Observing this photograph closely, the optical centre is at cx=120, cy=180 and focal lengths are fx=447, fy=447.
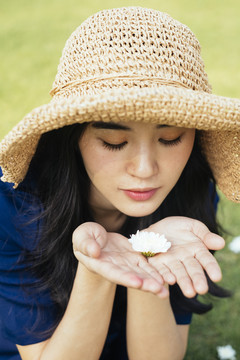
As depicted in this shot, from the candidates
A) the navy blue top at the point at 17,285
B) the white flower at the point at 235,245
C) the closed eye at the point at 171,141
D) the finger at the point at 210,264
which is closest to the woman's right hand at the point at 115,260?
the finger at the point at 210,264

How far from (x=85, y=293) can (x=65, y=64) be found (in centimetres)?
90

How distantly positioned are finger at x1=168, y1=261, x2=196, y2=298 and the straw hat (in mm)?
471

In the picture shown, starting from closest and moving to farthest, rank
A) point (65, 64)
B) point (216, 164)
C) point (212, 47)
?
point (65, 64), point (216, 164), point (212, 47)

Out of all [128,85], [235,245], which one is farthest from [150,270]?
[235,245]

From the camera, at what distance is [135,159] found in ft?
5.27

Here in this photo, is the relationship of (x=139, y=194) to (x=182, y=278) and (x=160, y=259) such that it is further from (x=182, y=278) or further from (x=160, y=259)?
(x=182, y=278)

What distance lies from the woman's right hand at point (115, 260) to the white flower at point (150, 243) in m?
0.03

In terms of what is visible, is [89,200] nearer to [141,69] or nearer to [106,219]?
[106,219]

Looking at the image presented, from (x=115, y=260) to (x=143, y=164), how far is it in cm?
35

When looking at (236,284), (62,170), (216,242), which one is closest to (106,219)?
(62,170)

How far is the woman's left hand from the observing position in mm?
1357

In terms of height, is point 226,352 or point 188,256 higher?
point 188,256

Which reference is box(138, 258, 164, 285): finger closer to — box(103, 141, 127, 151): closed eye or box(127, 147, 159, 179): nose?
box(127, 147, 159, 179): nose

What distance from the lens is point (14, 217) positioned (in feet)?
6.44
